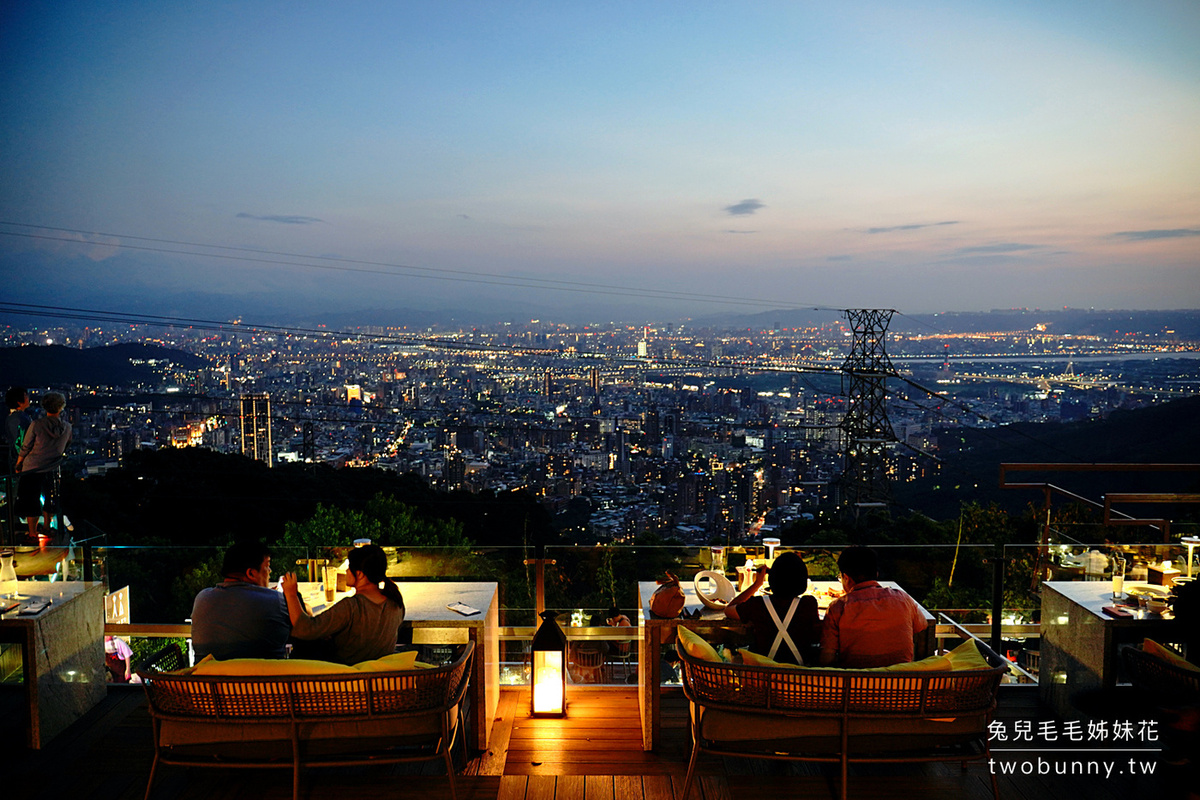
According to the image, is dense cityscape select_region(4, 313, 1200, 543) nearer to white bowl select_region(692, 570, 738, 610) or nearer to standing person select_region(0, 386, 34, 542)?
standing person select_region(0, 386, 34, 542)

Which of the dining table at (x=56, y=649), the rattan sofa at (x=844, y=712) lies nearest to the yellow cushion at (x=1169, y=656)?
the rattan sofa at (x=844, y=712)

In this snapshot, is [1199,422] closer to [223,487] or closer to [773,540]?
[773,540]

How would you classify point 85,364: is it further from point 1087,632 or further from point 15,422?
point 1087,632

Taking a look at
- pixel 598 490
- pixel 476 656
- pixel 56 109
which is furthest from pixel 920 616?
pixel 56 109

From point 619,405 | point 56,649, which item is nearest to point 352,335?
point 619,405

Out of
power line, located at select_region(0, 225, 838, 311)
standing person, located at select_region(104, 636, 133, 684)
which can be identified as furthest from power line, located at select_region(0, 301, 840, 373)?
standing person, located at select_region(104, 636, 133, 684)

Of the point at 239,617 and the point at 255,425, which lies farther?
the point at 255,425

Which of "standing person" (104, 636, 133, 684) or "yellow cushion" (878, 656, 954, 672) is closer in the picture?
"yellow cushion" (878, 656, 954, 672)
